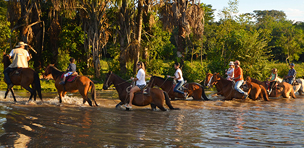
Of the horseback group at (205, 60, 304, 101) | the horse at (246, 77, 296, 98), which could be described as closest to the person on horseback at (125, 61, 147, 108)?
the horseback group at (205, 60, 304, 101)

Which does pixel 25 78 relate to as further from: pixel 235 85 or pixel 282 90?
pixel 282 90

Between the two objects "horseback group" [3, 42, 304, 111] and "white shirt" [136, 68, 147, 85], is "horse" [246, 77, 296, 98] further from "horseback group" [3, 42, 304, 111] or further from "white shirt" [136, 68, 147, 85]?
"white shirt" [136, 68, 147, 85]

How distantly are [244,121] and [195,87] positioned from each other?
6.84 m

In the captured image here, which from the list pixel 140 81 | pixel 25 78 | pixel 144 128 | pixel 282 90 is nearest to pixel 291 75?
pixel 282 90

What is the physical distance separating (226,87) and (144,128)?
915 centimetres

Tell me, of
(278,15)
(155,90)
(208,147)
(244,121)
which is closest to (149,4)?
(155,90)

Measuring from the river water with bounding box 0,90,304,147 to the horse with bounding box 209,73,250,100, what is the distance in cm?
423

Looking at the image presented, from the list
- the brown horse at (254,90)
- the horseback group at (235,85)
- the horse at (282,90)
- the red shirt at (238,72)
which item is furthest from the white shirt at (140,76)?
the horse at (282,90)

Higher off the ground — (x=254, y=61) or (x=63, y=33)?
(x=63, y=33)

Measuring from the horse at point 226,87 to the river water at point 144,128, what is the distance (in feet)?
13.9

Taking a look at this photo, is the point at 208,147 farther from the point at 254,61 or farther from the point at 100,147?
the point at 254,61

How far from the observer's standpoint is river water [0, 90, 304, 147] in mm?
6898

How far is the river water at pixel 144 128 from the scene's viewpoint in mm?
6898

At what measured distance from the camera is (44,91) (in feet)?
65.8
